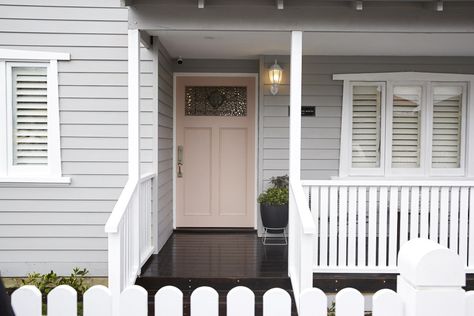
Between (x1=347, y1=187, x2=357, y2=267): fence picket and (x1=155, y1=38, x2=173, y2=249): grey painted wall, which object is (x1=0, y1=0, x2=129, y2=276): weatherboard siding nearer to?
(x1=155, y1=38, x2=173, y2=249): grey painted wall

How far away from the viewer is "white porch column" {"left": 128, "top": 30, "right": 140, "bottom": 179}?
13.6ft

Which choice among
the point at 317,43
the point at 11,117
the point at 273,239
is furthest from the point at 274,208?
the point at 11,117

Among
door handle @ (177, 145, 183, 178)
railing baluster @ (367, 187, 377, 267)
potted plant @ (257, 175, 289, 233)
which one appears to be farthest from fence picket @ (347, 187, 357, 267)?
door handle @ (177, 145, 183, 178)

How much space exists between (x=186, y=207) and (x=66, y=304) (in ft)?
15.4

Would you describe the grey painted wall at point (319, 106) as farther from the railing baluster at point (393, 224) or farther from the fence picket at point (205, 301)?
the fence picket at point (205, 301)

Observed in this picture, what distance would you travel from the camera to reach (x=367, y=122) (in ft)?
19.2

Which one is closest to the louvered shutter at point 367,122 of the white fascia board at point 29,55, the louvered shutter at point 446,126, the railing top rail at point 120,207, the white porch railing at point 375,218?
the louvered shutter at point 446,126

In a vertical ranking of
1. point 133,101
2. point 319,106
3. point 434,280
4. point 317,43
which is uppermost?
point 317,43

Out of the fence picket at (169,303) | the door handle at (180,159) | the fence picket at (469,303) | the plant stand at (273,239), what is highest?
the door handle at (180,159)

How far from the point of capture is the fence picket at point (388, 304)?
1495mm

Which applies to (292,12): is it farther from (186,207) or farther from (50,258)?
(50,258)

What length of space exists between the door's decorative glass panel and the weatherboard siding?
123 cm

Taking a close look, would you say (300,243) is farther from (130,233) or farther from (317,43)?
(317,43)

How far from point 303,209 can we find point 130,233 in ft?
4.93
